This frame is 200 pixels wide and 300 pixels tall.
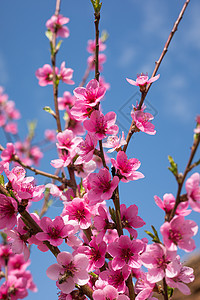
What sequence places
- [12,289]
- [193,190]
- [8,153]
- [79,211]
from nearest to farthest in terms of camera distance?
[193,190]
[79,211]
[12,289]
[8,153]

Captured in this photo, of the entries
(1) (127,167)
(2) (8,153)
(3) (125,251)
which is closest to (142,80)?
(1) (127,167)

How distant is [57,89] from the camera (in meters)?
2.34

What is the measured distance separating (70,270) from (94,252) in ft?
0.55

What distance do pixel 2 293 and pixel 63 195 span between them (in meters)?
0.82

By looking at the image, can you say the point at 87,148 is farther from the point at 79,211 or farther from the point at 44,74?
the point at 44,74

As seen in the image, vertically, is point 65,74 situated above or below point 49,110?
above

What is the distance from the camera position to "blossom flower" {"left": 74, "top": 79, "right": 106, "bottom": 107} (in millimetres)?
1392

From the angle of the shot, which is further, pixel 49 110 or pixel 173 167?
pixel 49 110

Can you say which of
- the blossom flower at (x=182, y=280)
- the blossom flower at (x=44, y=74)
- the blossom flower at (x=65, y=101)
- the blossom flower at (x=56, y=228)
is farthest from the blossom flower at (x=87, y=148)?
the blossom flower at (x=65, y=101)

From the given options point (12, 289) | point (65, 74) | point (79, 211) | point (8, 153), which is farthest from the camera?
point (65, 74)

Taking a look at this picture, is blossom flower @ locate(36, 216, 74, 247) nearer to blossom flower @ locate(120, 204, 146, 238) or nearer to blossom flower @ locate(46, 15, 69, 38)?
blossom flower @ locate(120, 204, 146, 238)

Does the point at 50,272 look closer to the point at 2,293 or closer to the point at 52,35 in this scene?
the point at 2,293

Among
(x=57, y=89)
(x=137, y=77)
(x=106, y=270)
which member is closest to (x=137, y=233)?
(x=106, y=270)

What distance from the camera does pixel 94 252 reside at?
1474 mm
